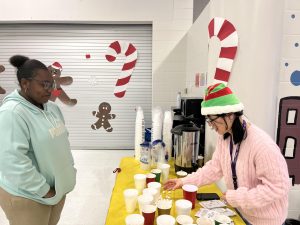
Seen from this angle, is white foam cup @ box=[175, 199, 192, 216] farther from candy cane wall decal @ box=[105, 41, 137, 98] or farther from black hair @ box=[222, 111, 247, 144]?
candy cane wall decal @ box=[105, 41, 137, 98]

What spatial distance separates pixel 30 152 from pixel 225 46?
177 cm

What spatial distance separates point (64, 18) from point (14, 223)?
369cm

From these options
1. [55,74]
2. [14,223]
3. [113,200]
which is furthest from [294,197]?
[55,74]

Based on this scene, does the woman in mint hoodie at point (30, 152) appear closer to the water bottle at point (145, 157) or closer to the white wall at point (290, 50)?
the water bottle at point (145, 157)

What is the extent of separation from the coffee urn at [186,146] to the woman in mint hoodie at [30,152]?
0.94 m

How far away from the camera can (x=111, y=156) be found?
4.72m

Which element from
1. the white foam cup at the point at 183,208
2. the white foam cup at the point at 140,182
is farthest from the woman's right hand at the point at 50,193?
the white foam cup at the point at 183,208

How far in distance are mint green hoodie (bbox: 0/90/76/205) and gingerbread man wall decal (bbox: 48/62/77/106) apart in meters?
3.02

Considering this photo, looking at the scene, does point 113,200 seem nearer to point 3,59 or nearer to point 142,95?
point 142,95

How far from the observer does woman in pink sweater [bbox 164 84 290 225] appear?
1323 mm

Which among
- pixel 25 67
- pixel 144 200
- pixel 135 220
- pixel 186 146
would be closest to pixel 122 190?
pixel 144 200

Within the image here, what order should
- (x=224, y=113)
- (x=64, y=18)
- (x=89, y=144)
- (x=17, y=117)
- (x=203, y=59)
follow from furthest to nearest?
(x=89, y=144) < (x=64, y=18) < (x=203, y=59) < (x=17, y=117) < (x=224, y=113)

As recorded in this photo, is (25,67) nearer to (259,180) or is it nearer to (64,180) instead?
(64,180)

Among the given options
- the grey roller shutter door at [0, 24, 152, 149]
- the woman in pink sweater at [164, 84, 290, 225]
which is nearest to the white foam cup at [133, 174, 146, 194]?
the woman in pink sweater at [164, 84, 290, 225]
